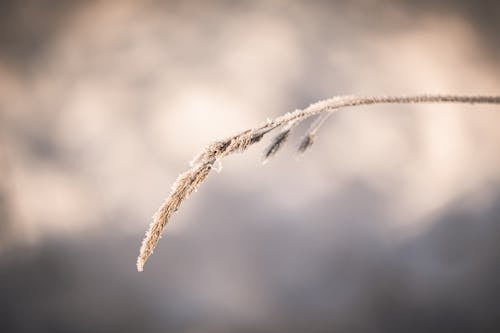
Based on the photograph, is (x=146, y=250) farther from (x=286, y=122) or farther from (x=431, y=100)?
(x=431, y=100)

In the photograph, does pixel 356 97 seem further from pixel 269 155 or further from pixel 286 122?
pixel 269 155

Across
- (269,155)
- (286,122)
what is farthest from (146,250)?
(286,122)

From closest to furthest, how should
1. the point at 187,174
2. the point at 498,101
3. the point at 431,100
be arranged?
the point at 498,101 → the point at 431,100 → the point at 187,174

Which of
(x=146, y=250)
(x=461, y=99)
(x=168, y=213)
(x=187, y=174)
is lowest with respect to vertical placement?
(x=146, y=250)

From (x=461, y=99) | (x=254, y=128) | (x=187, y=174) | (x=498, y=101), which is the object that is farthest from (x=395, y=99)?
(x=187, y=174)

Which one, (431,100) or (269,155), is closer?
(431,100)

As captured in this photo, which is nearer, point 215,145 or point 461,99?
point 461,99

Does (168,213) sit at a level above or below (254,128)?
below

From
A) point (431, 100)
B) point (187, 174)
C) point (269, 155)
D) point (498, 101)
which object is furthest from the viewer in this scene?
point (269, 155)

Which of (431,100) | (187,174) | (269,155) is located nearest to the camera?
(431,100)
